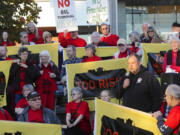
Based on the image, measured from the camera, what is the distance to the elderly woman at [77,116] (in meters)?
7.26

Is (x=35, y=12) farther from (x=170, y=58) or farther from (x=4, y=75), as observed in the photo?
(x=170, y=58)

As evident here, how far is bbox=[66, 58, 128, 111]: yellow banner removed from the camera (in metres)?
8.22

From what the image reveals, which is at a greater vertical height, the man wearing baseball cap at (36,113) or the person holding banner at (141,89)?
the person holding banner at (141,89)

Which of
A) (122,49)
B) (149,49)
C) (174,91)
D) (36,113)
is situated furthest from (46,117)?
(149,49)

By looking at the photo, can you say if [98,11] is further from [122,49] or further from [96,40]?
[122,49]

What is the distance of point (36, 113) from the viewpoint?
6477mm

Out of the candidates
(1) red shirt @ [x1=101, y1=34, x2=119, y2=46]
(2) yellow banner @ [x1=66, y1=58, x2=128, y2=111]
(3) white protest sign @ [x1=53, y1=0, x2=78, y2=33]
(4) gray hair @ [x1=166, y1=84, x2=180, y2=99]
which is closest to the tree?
(3) white protest sign @ [x1=53, y1=0, x2=78, y2=33]

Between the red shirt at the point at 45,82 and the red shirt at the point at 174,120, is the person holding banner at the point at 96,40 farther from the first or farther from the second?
the red shirt at the point at 174,120

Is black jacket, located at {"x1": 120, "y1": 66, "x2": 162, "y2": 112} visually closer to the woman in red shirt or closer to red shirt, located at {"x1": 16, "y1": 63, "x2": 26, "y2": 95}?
red shirt, located at {"x1": 16, "y1": 63, "x2": 26, "y2": 95}

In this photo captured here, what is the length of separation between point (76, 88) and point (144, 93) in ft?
5.56

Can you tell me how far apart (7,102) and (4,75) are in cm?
61

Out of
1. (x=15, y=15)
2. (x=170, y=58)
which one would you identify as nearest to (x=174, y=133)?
(x=170, y=58)

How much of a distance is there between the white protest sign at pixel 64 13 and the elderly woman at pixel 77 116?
3253mm

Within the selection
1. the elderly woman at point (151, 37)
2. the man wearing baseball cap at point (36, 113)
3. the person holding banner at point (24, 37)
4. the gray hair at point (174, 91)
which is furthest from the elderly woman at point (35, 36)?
the gray hair at point (174, 91)
